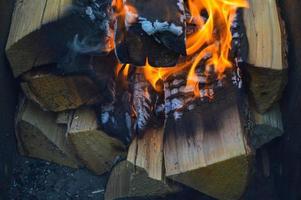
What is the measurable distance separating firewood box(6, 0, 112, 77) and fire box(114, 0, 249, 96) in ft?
0.44

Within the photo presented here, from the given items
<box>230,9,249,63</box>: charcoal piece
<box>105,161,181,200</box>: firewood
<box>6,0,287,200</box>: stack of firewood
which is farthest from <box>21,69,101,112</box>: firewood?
<box>230,9,249,63</box>: charcoal piece

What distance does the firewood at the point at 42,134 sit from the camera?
2000mm

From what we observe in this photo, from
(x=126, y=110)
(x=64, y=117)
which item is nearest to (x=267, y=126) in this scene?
(x=126, y=110)

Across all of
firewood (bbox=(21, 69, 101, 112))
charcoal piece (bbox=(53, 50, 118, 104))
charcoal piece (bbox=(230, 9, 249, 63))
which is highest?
charcoal piece (bbox=(230, 9, 249, 63))

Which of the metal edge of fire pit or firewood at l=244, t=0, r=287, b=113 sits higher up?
firewood at l=244, t=0, r=287, b=113

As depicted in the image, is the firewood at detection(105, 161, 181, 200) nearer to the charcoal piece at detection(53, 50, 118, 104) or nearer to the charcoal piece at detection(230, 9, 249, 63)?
the charcoal piece at detection(53, 50, 118, 104)

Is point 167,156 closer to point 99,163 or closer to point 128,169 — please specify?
point 128,169

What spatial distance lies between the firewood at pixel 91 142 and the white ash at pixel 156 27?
43 centimetres

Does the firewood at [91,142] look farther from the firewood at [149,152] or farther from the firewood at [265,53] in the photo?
the firewood at [265,53]

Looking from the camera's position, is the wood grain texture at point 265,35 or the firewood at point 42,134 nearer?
the wood grain texture at point 265,35

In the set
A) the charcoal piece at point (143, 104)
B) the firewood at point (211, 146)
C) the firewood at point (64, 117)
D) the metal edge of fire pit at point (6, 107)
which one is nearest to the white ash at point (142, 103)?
the charcoal piece at point (143, 104)

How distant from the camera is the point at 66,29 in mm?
1803

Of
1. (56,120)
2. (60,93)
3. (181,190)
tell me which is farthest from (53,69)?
(181,190)

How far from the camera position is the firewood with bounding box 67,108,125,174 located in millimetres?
1895
